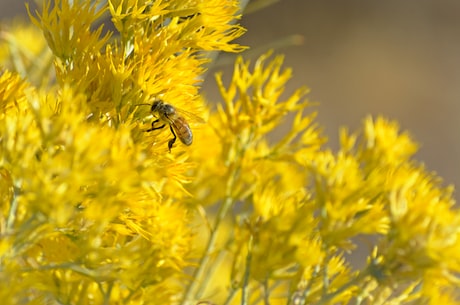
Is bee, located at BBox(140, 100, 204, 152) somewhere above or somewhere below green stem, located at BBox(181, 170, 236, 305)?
above

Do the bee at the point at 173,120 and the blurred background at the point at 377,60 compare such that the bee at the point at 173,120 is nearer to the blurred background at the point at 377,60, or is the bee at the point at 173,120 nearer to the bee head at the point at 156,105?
the bee head at the point at 156,105

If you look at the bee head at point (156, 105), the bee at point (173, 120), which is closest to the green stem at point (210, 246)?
the bee at point (173, 120)

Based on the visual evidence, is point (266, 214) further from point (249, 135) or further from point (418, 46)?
point (418, 46)

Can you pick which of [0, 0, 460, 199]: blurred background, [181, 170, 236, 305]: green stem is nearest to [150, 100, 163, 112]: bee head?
[181, 170, 236, 305]: green stem

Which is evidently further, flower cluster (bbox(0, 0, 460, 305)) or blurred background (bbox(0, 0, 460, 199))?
blurred background (bbox(0, 0, 460, 199))

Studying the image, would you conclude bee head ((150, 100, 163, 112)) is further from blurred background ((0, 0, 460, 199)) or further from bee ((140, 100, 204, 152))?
blurred background ((0, 0, 460, 199))

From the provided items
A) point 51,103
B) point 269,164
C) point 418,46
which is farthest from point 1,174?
point 418,46

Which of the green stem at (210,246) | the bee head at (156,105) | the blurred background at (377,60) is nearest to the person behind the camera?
the bee head at (156,105)
